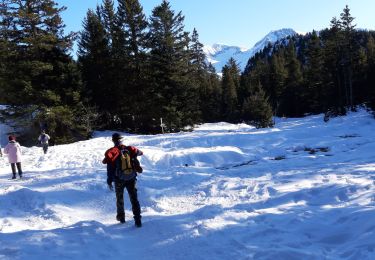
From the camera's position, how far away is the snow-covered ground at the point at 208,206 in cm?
716

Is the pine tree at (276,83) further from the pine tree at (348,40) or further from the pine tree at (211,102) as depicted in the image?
the pine tree at (348,40)

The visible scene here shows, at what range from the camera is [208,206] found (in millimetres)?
10125

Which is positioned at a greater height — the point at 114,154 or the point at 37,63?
the point at 37,63

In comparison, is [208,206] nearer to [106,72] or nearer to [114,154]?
[114,154]

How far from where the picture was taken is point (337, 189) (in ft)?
37.1

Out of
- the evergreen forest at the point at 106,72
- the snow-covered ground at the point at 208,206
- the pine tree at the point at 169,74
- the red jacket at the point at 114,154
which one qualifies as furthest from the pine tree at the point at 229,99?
the red jacket at the point at 114,154

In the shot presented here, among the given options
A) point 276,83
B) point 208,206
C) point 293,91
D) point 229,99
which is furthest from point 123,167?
point 276,83

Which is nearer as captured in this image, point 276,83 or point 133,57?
point 133,57

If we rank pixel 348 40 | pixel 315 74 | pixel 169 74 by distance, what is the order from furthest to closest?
pixel 315 74
pixel 348 40
pixel 169 74

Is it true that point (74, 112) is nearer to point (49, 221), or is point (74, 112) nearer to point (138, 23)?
point (138, 23)

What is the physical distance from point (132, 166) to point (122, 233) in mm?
1463

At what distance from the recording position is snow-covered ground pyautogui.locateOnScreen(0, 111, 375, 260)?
23.5 ft

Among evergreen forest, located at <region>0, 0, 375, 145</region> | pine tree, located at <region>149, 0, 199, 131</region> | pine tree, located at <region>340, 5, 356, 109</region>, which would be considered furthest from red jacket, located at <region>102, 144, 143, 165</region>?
pine tree, located at <region>340, 5, 356, 109</region>

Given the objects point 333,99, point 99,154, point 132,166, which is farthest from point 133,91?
point 333,99
